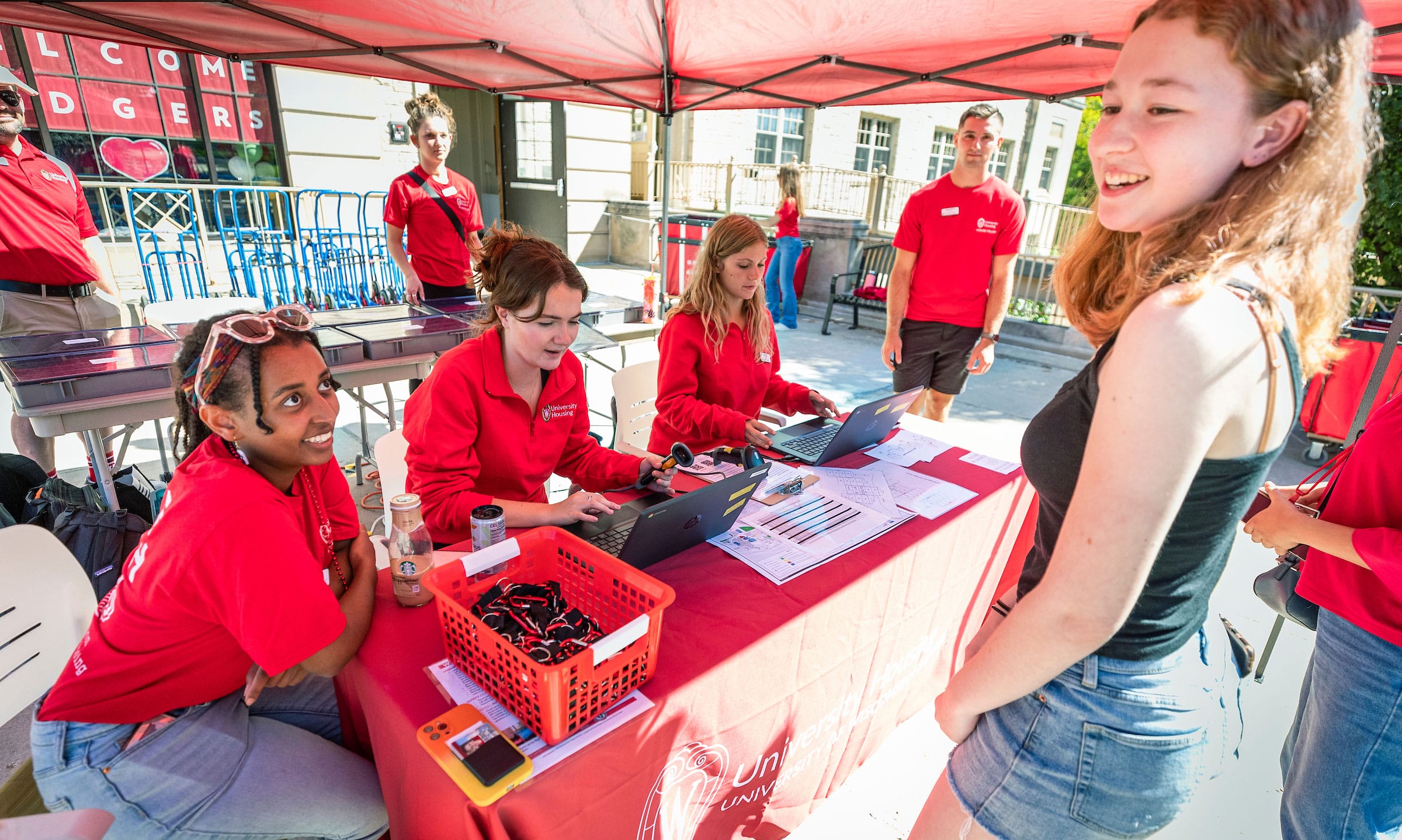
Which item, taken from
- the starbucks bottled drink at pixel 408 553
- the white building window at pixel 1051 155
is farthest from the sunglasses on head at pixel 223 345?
the white building window at pixel 1051 155

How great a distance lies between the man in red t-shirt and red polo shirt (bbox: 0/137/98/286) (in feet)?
15.0

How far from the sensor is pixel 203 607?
1.23m

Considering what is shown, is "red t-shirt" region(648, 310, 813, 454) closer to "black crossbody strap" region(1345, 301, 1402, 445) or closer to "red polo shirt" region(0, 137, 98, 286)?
"black crossbody strap" region(1345, 301, 1402, 445)

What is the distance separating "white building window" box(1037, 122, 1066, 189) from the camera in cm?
2172

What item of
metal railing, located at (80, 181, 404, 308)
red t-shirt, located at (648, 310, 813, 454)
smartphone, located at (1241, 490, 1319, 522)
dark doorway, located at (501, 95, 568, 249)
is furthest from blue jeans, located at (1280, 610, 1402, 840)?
dark doorway, located at (501, 95, 568, 249)

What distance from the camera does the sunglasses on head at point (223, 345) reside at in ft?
4.32

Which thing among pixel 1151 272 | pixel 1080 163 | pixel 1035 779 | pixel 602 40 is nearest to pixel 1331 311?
pixel 1151 272

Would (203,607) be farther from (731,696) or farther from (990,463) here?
(990,463)

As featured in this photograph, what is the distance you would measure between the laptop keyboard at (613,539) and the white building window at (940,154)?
18.9 meters

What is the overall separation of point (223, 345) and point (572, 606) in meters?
0.89

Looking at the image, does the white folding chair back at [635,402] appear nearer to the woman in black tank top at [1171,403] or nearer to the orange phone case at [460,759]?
the orange phone case at [460,759]

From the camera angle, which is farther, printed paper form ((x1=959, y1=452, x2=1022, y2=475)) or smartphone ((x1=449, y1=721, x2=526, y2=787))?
printed paper form ((x1=959, y1=452, x2=1022, y2=475))

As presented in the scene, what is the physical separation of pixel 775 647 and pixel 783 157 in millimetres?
16448

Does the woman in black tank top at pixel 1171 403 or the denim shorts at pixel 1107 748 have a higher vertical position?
the woman in black tank top at pixel 1171 403
